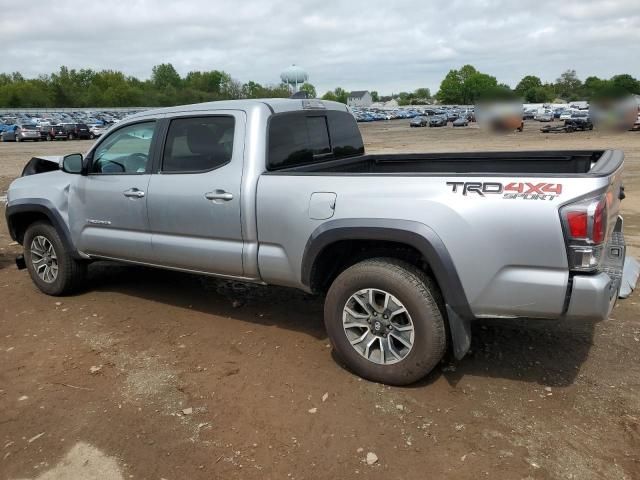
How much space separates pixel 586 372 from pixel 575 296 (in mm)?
1065

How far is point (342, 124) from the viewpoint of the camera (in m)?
5.16

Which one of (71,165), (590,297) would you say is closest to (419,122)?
(71,165)

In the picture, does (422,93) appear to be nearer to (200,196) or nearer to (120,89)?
(120,89)

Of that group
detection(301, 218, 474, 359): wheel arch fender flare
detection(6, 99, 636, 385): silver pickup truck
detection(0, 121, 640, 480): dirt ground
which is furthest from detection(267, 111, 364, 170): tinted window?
detection(0, 121, 640, 480): dirt ground

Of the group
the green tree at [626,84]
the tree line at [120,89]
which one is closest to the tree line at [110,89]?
the tree line at [120,89]

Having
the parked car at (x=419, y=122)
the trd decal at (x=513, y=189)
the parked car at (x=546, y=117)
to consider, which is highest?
the trd decal at (x=513, y=189)

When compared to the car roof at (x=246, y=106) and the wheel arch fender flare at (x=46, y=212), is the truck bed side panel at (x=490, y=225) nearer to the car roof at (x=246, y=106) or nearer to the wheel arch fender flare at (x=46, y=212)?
the car roof at (x=246, y=106)

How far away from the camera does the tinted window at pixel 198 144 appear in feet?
13.9

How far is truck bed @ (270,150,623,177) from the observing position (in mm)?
4227

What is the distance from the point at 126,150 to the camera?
499cm

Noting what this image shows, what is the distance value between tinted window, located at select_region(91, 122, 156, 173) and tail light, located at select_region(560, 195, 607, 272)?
337 cm

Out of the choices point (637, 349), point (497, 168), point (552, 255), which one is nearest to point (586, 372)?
point (637, 349)

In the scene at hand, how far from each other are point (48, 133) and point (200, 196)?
41.7 m

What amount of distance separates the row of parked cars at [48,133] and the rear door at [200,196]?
39.9 meters
